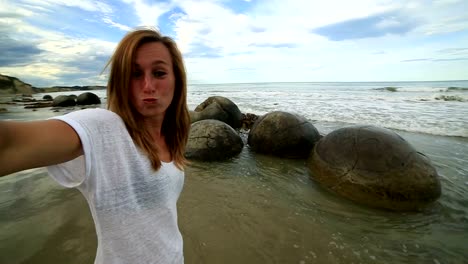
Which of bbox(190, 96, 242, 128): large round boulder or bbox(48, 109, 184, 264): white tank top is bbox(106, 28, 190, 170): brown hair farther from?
bbox(190, 96, 242, 128): large round boulder

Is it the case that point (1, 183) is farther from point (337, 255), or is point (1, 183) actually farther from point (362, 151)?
point (362, 151)

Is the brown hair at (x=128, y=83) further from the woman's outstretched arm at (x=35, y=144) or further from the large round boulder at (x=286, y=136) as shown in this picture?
the large round boulder at (x=286, y=136)

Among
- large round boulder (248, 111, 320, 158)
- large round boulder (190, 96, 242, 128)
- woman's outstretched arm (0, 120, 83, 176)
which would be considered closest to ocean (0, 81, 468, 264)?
large round boulder (248, 111, 320, 158)

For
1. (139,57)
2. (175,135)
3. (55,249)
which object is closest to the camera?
(139,57)

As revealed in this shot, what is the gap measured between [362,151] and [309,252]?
219 centimetres

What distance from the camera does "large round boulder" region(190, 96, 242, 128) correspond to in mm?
9945

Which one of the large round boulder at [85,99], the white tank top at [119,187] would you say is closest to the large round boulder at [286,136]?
the white tank top at [119,187]

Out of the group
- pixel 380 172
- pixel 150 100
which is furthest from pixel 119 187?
pixel 380 172

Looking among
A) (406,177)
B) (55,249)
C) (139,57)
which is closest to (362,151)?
(406,177)

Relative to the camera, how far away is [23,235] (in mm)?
3236

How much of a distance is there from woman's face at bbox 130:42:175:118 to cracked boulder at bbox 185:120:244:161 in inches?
202

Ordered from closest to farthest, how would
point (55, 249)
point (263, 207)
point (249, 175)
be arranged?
point (55, 249) → point (263, 207) → point (249, 175)

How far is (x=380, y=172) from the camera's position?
13.9 ft

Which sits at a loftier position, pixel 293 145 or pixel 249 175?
pixel 293 145
